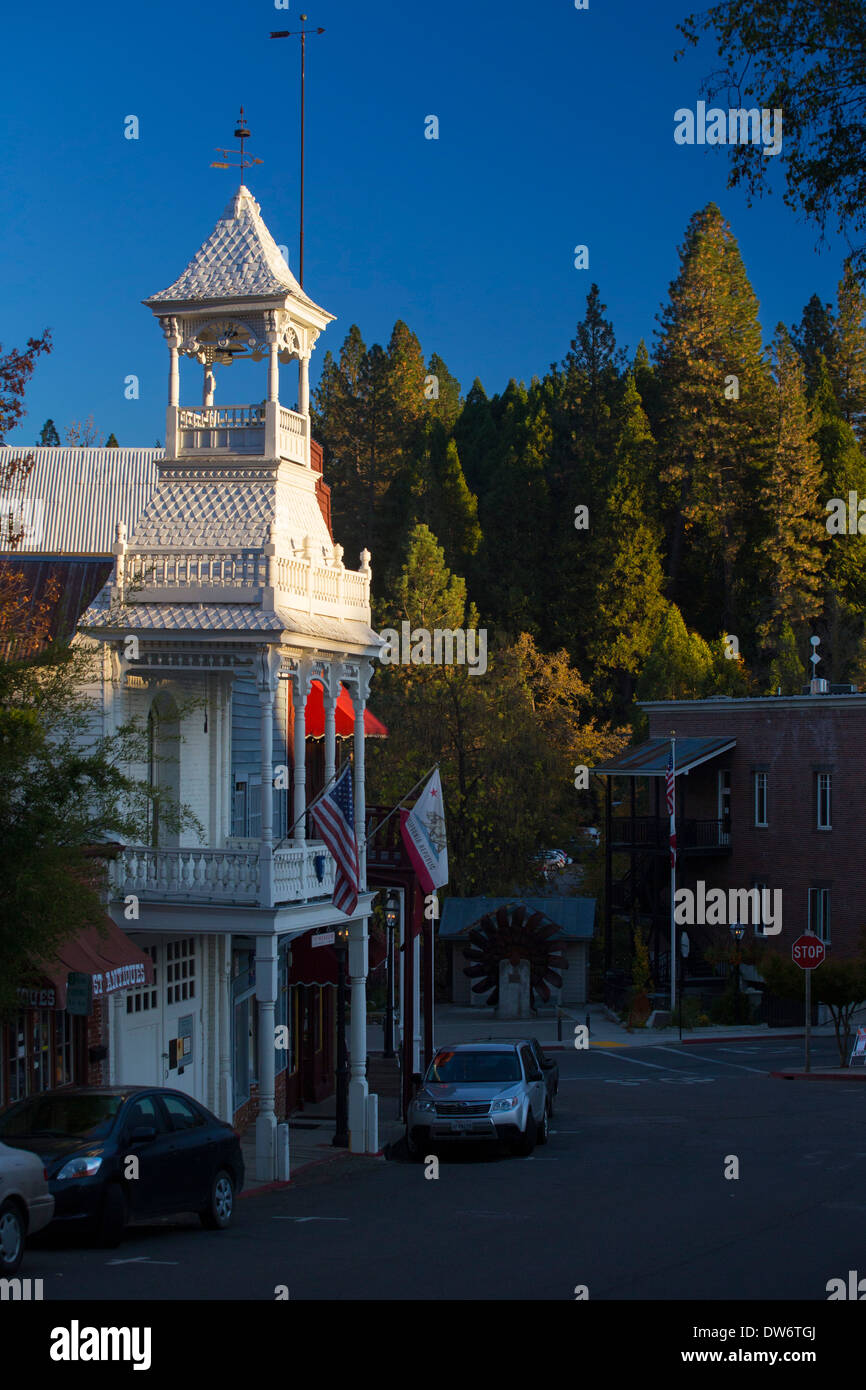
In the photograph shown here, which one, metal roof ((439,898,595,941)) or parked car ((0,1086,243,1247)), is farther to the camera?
metal roof ((439,898,595,941))

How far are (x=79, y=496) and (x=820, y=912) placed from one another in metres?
29.8

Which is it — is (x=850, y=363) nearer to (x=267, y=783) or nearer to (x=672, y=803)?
(x=672, y=803)

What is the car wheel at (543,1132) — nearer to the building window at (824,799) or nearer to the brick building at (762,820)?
the brick building at (762,820)

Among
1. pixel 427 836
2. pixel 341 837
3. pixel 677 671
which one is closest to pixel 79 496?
pixel 427 836

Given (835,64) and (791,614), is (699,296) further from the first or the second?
(835,64)

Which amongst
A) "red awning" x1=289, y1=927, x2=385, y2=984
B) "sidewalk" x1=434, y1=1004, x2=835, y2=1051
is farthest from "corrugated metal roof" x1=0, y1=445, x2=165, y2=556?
"sidewalk" x1=434, y1=1004, x2=835, y2=1051

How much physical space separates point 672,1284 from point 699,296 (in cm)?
7341

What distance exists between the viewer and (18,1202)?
40.0ft

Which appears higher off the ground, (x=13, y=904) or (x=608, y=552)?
(x=608, y=552)

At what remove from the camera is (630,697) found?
7506 centimetres

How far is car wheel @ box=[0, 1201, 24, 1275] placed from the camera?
11898 millimetres

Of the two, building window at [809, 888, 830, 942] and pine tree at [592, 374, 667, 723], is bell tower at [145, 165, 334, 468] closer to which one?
building window at [809, 888, 830, 942]

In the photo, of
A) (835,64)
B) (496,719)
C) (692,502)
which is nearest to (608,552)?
(692,502)

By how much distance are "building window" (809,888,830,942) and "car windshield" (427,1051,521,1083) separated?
89.5ft
